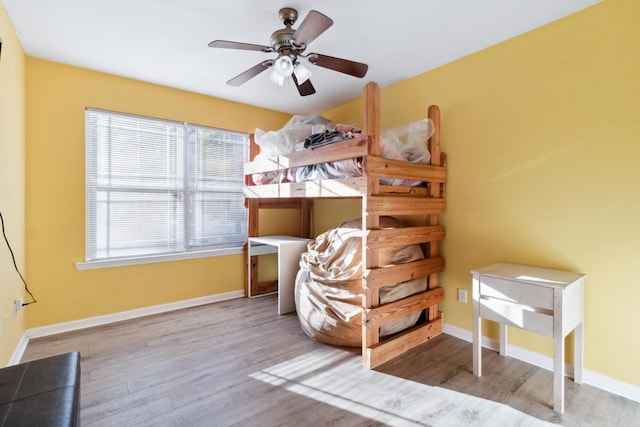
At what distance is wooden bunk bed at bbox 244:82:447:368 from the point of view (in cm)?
210

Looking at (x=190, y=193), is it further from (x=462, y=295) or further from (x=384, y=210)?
(x=462, y=295)

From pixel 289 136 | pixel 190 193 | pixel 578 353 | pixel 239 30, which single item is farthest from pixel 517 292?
pixel 190 193

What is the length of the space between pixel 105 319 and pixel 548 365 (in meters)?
3.71

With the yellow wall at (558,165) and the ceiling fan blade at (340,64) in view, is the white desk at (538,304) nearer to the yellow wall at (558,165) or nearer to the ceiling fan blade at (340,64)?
the yellow wall at (558,165)

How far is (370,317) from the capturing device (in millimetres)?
2152

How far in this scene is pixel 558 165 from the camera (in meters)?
2.08

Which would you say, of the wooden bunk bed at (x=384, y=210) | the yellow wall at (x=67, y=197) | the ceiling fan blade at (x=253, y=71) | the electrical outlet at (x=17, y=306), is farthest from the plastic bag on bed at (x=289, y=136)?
the electrical outlet at (x=17, y=306)

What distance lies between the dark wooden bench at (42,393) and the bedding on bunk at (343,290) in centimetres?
164

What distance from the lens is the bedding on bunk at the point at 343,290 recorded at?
7.89 feet

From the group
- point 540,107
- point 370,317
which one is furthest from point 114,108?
point 540,107

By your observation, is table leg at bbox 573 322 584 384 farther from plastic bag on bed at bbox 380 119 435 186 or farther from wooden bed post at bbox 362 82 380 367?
plastic bag on bed at bbox 380 119 435 186

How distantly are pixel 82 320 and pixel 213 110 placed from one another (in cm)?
248

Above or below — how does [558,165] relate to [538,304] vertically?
above

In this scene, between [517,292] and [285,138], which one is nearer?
[517,292]
